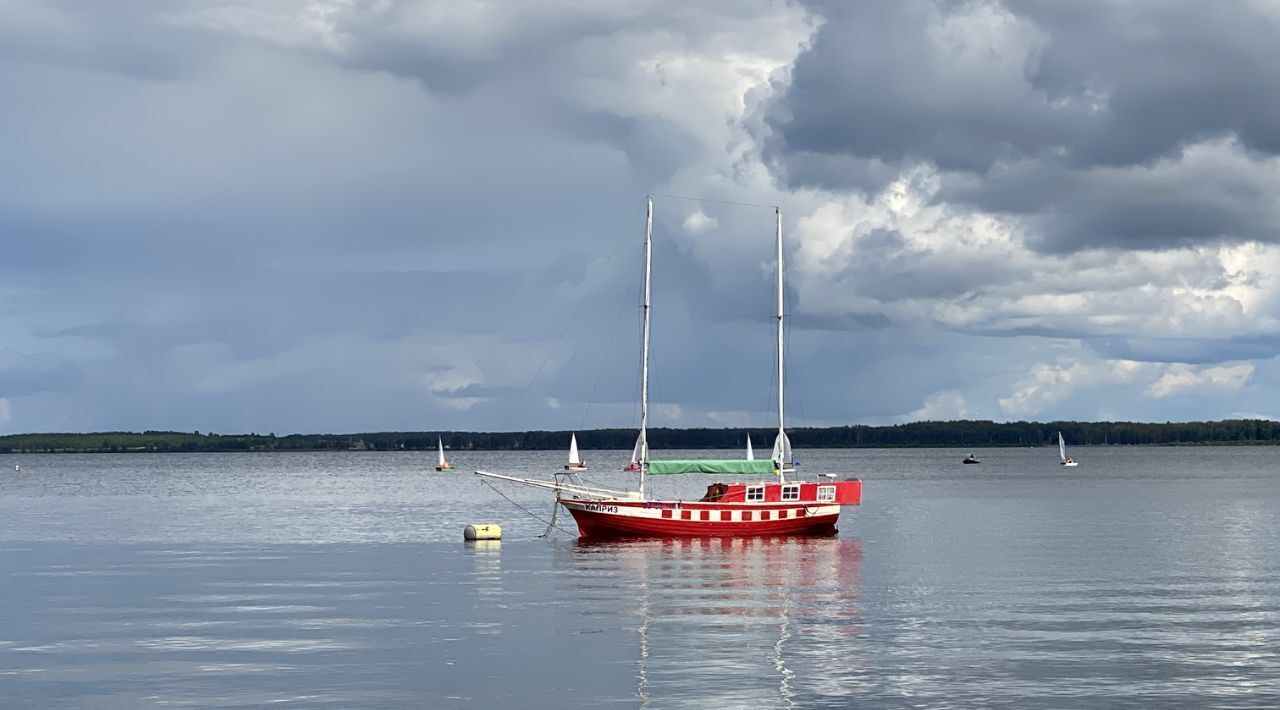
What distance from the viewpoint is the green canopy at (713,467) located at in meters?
96.4

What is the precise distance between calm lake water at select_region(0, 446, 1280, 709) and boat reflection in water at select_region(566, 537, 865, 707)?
16 cm

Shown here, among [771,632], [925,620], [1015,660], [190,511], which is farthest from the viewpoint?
[190,511]

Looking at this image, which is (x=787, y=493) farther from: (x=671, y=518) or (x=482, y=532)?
(x=482, y=532)

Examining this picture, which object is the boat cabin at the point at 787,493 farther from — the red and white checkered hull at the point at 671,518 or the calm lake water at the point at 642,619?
the calm lake water at the point at 642,619

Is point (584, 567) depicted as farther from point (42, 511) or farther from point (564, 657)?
point (42, 511)

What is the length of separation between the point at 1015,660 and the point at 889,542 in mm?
52851

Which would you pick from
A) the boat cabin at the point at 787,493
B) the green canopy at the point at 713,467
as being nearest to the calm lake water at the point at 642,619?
the boat cabin at the point at 787,493

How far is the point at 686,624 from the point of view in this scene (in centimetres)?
4994

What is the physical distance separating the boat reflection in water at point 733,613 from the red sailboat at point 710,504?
4.18 ft

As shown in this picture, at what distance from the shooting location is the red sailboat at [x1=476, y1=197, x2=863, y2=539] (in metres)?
91.7

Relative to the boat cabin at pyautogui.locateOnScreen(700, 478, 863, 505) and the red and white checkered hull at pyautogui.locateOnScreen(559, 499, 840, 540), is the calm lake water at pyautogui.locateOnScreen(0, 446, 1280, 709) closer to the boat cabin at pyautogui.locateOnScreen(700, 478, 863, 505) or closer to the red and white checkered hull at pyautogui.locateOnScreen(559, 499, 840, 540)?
the red and white checkered hull at pyautogui.locateOnScreen(559, 499, 840, 540)

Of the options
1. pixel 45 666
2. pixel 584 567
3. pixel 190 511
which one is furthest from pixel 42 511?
pixel 45 666

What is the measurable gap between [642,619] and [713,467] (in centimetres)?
4645

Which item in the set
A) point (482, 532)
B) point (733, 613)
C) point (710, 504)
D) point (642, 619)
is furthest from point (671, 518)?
point (642, 619)
